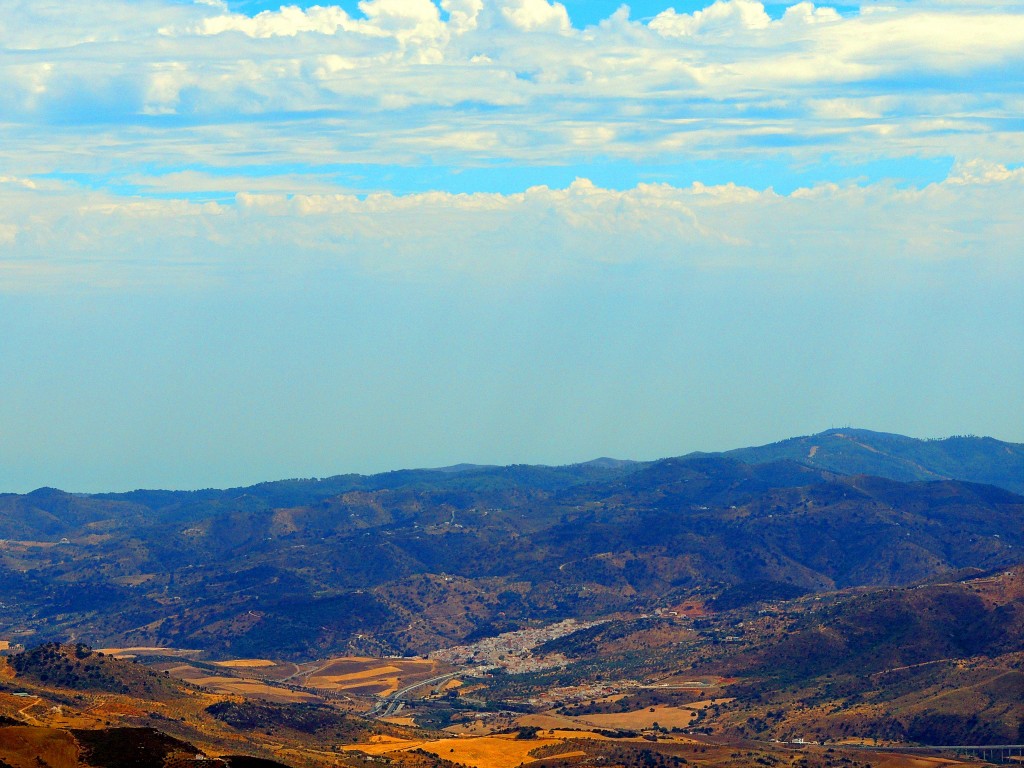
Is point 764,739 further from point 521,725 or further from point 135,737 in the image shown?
point 135,737

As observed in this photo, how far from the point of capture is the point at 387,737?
16812cm

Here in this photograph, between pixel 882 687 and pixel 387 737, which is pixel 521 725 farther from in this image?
pixel 882 687

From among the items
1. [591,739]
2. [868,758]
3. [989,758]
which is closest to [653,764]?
[591,739]

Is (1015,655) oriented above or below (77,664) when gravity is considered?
below

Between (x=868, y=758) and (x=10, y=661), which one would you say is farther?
(x=10, y=661)

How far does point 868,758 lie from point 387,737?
180 feet

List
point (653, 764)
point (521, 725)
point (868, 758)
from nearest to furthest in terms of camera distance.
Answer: point (653, 764)
point (868, 758)
point (521, 725)

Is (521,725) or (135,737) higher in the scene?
(135,737)

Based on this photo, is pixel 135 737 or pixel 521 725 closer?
pixel 135 737

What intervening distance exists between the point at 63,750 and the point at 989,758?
105 meters

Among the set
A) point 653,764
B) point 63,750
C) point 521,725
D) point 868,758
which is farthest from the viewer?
point 521,725

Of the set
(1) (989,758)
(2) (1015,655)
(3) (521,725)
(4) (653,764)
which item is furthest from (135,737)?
(2) (1015,655)

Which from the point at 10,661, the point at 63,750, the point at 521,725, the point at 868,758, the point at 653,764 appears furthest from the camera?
the point at 521,725

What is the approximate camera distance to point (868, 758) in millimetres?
163250
